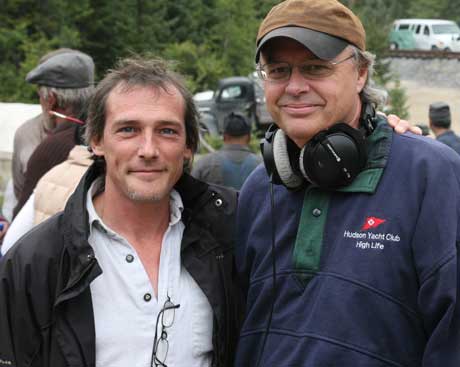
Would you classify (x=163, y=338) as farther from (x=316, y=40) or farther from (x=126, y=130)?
(x=316, y=40)

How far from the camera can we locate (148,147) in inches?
105

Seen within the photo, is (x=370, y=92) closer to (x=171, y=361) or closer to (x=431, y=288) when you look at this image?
(x=431, y=288)

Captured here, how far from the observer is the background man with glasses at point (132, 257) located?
254 cm

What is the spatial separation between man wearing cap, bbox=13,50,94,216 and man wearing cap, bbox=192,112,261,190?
2372 mm

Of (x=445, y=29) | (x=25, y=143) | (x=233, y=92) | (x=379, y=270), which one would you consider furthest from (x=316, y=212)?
(x=445, y=29)

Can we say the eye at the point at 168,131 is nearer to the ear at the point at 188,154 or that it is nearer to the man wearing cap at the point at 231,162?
the ear at the point at 188,154

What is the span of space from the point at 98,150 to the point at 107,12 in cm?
2139

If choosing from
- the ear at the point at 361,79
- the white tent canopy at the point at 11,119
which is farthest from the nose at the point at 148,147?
the white tent canopy at the point at 11,119

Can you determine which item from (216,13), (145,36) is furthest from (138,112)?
(216,13)

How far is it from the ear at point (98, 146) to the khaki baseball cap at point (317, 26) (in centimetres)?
78

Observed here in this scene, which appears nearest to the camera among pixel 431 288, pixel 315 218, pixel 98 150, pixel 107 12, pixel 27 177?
pixel 431 288

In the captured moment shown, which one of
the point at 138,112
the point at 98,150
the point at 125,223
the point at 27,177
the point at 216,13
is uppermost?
the point at 138,112

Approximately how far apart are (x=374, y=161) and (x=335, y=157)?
6.0 inches

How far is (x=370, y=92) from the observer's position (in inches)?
104
